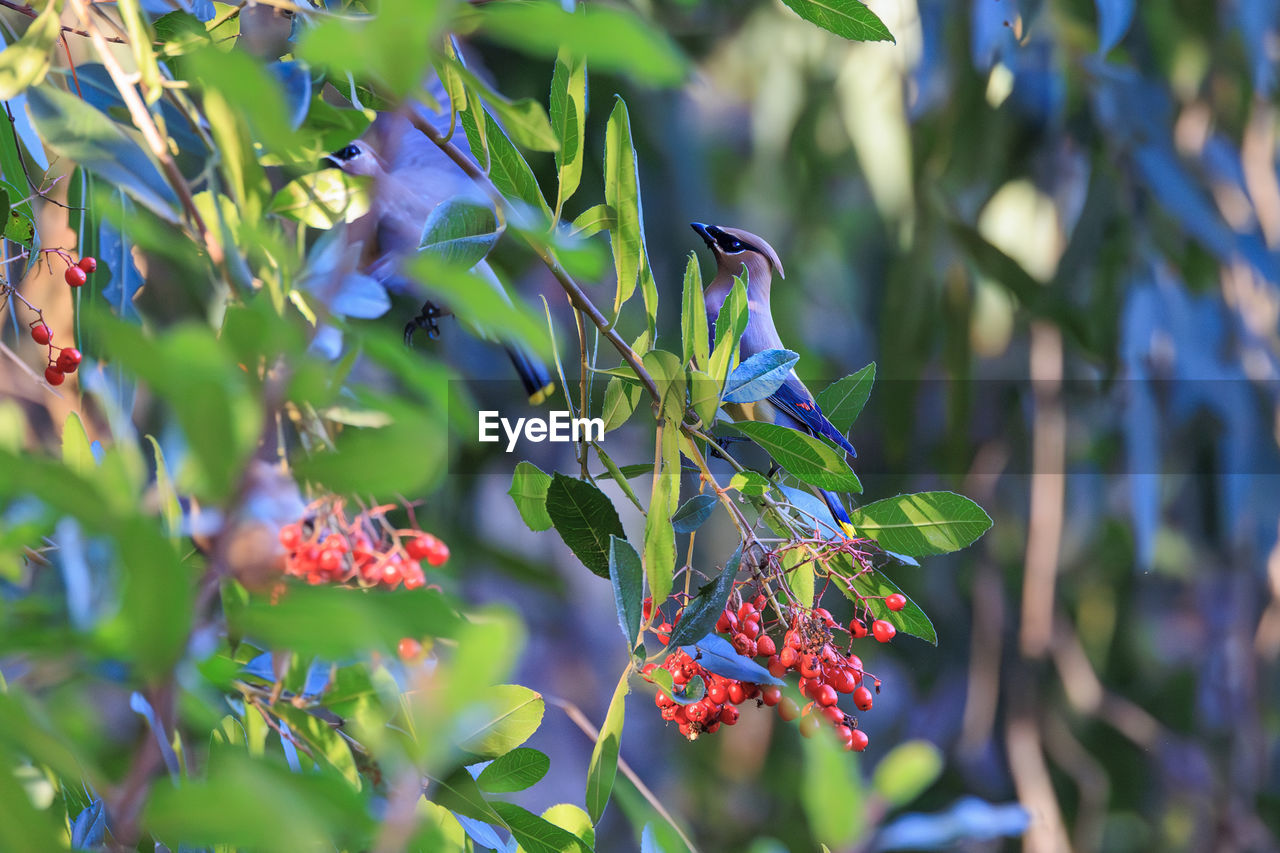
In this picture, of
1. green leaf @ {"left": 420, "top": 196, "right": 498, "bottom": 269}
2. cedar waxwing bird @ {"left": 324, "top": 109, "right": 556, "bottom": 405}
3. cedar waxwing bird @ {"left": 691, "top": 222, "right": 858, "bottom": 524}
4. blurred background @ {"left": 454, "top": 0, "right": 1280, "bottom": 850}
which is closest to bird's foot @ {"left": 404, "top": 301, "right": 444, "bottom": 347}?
Result: cedar waxwing bird @ {"left": 324, "top": 109, "right": 556, "bottom": 405}

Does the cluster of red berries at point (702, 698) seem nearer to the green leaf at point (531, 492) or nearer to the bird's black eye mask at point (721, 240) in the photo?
the green leaf at point (531, 492)

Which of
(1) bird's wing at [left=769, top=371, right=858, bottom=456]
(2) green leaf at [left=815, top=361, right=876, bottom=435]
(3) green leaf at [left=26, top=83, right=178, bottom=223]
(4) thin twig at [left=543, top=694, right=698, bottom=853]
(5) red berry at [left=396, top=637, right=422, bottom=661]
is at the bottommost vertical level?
(4) thin twig at [left=543, top=694, right=698, bottom=853]

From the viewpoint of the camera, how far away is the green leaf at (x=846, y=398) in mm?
540

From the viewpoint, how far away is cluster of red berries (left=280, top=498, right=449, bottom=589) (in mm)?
463

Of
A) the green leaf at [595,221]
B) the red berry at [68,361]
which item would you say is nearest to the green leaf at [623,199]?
the green leaf at [595,221]

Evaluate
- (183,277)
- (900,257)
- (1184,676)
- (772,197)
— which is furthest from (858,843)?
(1184,676)

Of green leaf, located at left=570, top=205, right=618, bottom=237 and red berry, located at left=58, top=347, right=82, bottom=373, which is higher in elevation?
green leaf, located at left=570, top=205, right=618, bottom=237

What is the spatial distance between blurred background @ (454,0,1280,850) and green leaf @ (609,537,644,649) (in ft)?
3.41

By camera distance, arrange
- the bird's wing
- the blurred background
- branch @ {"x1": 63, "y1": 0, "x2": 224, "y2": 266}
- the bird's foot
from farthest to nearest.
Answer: the blurred background
the bird's foot
the bird's wing
branch @ {"x1": 63, "y1": 0, "x2": 224, "y2": 266}

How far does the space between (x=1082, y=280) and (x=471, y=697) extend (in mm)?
1663

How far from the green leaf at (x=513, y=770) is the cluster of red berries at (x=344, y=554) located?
9 cm

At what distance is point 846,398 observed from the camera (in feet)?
1.78

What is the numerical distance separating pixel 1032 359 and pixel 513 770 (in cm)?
149

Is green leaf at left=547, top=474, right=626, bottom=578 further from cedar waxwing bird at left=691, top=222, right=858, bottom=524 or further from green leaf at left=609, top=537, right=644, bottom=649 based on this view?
cedar waxwing bird at left=691, top=222, right=858, bottom=524
